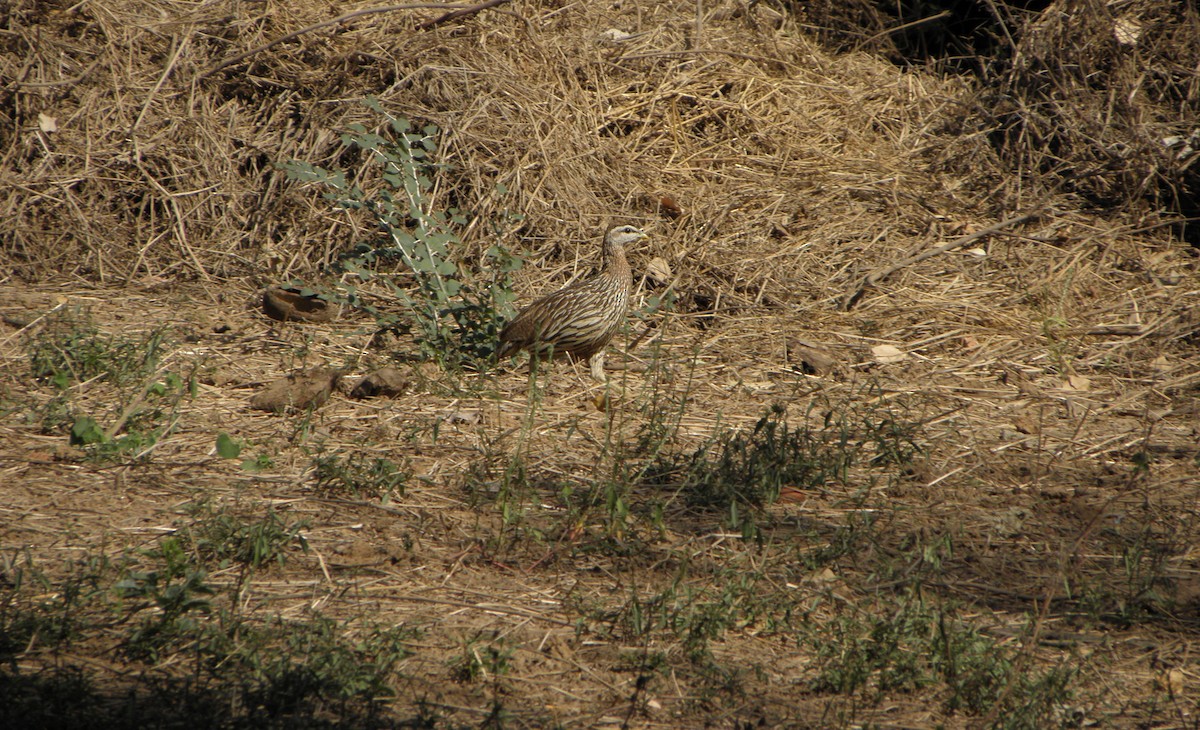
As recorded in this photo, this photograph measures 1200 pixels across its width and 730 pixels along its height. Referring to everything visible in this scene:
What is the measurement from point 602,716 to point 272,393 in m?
2.86

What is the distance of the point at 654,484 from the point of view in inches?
193

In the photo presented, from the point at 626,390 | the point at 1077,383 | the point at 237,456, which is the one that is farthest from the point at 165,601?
the point at 1077,383

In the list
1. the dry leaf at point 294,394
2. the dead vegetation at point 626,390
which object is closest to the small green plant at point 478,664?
the dead vegetation at point 626,390

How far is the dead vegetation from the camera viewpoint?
3.52 m

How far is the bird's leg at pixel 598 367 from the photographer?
648 cm

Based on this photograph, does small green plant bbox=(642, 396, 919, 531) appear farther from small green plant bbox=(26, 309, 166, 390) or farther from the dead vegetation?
small green plant bbox=(26, 309, 166, 390)

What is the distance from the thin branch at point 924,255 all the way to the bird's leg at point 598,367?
1.66 m

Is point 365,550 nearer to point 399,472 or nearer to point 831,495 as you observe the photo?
point 399,472

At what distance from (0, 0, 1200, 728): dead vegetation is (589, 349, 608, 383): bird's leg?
12cm

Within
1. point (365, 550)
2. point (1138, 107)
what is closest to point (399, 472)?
point (365, 550)

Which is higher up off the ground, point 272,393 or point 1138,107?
point 1138,107

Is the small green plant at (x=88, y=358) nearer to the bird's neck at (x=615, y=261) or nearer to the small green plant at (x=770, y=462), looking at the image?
the bird's neck at (x=615, y=261)

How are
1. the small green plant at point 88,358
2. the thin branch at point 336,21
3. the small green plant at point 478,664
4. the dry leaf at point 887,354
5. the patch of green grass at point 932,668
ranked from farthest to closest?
the thin branch at point 336,21, the dry leaf at point 887,354, the small green plant at point 88,358, the small green plant at point 478,664, the patch of green grass at point 932,668

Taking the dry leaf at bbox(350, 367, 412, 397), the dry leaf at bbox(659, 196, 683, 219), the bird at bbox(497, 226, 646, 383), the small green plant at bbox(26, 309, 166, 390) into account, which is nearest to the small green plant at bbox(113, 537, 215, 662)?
the dry leaf at bbox(350, 367, 412, 397)
